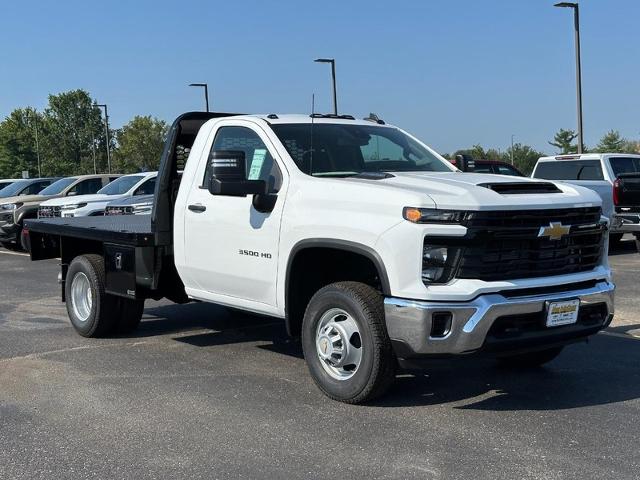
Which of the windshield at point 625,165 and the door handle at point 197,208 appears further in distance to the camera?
the windshield at point 625,165

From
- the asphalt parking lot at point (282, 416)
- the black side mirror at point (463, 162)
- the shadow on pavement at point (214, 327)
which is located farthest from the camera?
the shadow on pavement at point (214, 327)

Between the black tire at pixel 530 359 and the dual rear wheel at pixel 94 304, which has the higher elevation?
the dual rear wheel at pixel 94 304

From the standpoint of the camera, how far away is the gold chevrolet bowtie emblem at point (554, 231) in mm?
4891

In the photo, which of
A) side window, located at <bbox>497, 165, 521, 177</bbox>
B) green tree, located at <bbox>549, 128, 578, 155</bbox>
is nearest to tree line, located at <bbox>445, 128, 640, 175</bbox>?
green tree, located at <bbox>549, 128, 578, 155</bbox>

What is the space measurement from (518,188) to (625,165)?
1079 centimetres

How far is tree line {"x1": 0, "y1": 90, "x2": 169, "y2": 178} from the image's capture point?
250 ft

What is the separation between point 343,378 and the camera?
521 centimetres

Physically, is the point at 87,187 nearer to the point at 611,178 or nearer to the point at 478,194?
the point at 611,178

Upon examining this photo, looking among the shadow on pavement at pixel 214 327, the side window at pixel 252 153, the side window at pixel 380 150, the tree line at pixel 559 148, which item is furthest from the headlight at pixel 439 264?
the tree line at pixel 559 148

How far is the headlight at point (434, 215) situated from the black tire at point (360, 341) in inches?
26.2

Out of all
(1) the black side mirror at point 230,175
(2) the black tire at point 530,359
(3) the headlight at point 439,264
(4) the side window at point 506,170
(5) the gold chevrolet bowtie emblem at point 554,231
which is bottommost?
(2) the black tire at point 530,359

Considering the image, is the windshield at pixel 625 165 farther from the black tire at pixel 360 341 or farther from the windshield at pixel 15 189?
the windshield at pixel 15 189

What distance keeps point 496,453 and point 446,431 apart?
0.45 metres

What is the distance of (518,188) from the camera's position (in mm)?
5137
